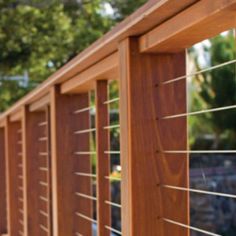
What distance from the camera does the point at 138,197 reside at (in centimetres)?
237

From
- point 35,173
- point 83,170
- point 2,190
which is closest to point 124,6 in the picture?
point 2,190

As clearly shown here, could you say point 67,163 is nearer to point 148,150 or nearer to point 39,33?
point 148,150

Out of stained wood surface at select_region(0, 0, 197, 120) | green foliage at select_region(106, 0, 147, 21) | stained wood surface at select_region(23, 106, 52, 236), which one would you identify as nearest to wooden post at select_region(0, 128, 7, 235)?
stained wood surface at select_region(23, 106, 52, 236)

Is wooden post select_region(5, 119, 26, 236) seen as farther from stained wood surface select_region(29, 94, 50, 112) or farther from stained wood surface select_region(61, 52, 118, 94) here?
stained wood surface select_region(61, 52, 118, 94)

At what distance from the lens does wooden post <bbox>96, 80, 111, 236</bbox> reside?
306 centimetres

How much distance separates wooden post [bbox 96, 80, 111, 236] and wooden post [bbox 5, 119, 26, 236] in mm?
2948

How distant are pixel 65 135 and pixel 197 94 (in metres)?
20.2

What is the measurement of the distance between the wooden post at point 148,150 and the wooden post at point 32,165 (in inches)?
104

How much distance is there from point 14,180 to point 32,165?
120cm

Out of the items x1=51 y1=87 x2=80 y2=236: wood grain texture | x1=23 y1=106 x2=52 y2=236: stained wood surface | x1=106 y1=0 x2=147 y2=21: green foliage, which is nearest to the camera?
x1=51 y1=87 x2=80 y2=236: wood grain texture

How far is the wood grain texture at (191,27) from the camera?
1.85 meters

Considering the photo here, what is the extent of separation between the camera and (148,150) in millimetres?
2396

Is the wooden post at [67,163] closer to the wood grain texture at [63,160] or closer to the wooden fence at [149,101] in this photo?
the wood grain texture at [63,160]

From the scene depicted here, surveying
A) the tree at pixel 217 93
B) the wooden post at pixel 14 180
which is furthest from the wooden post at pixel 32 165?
the tree at pixel 217 93
